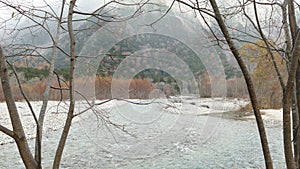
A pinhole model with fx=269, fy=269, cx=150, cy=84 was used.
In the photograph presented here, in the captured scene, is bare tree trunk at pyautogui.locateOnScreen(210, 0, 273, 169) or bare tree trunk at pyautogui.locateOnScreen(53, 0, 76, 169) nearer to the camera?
bare tree trunk at pyautogui.locateOnScreen(210, 0, 273, 169)

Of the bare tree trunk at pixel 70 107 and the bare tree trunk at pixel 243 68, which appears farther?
the bare tree trunk at pixel 70 107

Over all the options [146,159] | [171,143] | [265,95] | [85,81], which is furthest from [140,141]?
[265,95]

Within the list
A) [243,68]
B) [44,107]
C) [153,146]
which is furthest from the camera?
[153,146]

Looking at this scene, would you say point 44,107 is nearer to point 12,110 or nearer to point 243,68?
point 12,110

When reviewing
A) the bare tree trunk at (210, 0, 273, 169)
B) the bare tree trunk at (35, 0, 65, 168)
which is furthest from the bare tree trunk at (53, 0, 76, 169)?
the bare tree trunk at (210, 0, 273, 169)

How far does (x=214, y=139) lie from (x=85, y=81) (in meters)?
4.98

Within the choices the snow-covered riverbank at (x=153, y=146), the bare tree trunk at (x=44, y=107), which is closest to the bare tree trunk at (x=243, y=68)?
the bare tree trunk at (x=44, y=107)

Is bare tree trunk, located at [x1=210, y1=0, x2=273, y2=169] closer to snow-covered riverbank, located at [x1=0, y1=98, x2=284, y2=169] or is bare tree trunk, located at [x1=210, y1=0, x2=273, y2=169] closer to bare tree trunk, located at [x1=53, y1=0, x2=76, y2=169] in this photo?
bare tree trunk, located at [x1=53, y1=0, x2=76, y2=169]

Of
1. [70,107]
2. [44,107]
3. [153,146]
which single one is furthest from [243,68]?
[153,146]

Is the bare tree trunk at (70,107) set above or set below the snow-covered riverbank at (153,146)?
above

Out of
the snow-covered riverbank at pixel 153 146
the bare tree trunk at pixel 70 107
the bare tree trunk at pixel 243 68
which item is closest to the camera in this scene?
the bare tree trunk at pixel 243 68

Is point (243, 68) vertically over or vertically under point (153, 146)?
over

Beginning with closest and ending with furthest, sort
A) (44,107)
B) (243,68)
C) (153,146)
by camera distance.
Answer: (243,68)
(44,107)
(153,146)

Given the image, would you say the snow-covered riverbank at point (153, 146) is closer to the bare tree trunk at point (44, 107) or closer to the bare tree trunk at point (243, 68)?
the bare tree trunk at point (44, 107)
